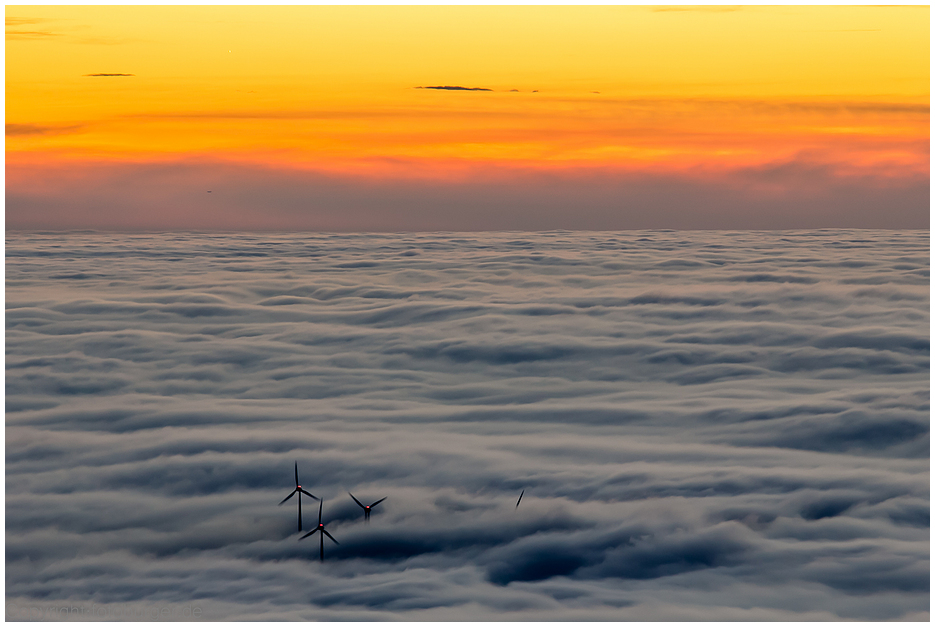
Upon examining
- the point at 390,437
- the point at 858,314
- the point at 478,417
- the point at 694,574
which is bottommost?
the point at 694,574

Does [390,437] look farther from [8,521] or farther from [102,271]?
[102,271]

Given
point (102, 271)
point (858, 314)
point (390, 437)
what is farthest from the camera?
point (102, 271)

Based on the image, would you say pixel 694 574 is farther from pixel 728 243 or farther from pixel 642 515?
pixel 728 243

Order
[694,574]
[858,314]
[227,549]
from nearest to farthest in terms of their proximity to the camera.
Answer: [694,574] < [227,549] < [858,314]

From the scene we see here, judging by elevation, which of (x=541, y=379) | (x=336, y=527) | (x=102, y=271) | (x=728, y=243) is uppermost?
(x=728, y=243)

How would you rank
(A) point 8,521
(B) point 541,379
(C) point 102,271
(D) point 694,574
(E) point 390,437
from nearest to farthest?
(D) point 694,574, (A) point 8,521, (E) point 390,437, (B) point 541,379, (C) point 102,271

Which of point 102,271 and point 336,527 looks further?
point 102,271

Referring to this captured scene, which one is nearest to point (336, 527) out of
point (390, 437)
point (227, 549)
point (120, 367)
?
point (227, 549)

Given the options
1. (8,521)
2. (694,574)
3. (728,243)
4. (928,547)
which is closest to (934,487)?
(928,547)

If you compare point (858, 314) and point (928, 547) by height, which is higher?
point (858, 314)
